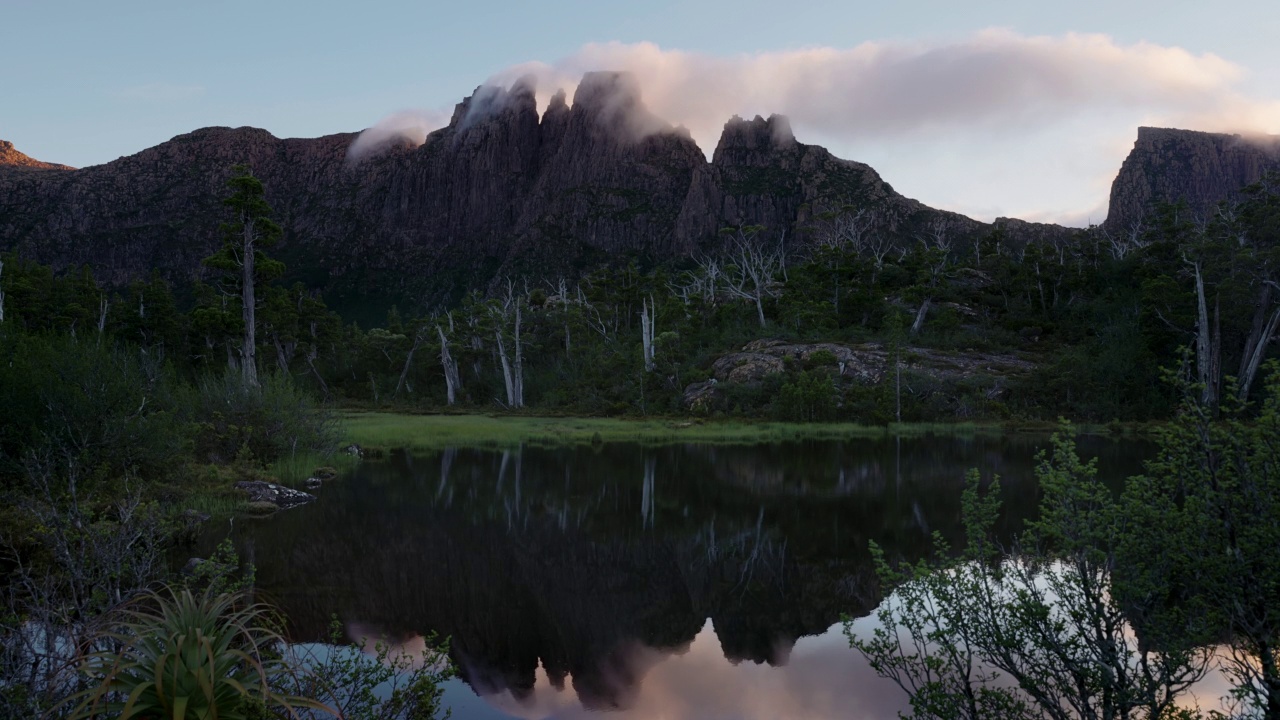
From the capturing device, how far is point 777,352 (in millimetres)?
59094

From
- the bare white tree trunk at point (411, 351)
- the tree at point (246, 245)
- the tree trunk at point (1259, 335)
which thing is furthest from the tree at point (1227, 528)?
the bare white tree trunk at point (411, 351)

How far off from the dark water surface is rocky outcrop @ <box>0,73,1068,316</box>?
4891 inches

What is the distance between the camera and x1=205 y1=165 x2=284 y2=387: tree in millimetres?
31109

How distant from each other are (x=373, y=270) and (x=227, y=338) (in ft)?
388

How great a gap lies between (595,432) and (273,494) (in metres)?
23.9

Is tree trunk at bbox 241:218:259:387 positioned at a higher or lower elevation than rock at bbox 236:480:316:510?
higher

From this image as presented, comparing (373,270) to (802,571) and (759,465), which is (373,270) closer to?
(759,465)

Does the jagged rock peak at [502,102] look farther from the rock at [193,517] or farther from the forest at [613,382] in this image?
the rock at [193,517]

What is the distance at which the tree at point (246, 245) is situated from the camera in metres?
31.1

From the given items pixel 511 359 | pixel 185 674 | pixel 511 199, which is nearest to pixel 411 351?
pixel 511 359

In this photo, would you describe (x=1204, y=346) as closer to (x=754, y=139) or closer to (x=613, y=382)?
(x=613, y=382)

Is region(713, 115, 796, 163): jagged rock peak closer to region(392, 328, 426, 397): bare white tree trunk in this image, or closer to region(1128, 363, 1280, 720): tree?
region(392, 328, 426, 397): bare white tree trunk

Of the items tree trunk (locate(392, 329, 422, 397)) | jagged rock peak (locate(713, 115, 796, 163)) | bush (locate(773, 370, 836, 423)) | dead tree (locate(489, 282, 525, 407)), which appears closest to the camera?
bush (locate(773, 370, 836, 423))

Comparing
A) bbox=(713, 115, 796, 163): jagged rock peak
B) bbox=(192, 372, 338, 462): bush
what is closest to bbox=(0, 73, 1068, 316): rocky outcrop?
bbox=(713, 115, 796, 163): jagged rock peak
